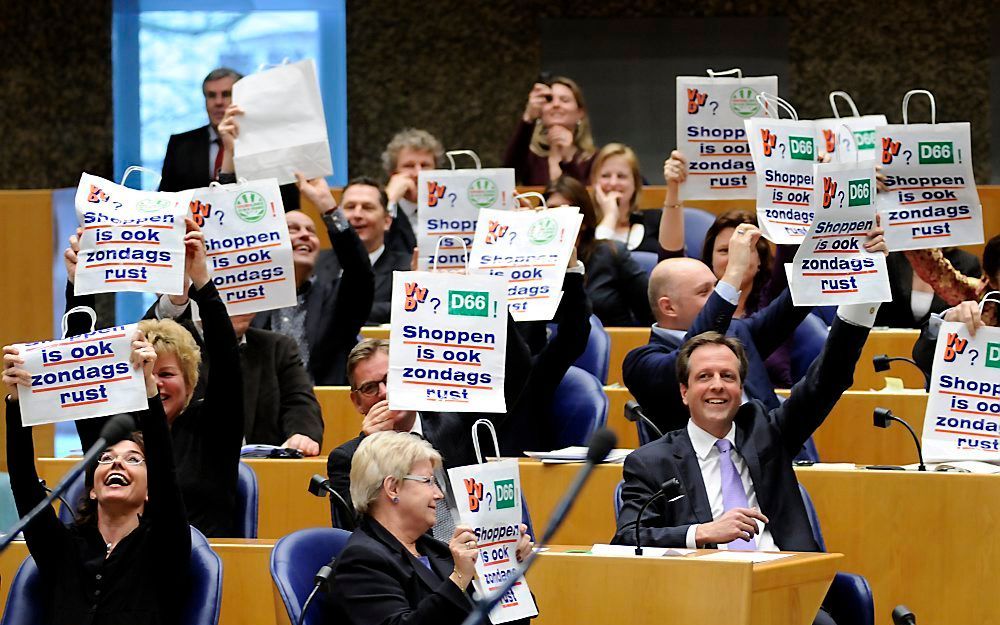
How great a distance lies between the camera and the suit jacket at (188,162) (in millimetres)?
7688

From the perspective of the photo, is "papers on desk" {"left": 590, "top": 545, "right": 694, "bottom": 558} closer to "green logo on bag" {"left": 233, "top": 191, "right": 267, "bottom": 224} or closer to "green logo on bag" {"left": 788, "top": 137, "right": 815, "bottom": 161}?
"green logo on bag" {"left": 788, "top": 137, "right": 815, "bottom": 161}

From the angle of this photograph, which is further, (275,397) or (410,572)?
(275,397)

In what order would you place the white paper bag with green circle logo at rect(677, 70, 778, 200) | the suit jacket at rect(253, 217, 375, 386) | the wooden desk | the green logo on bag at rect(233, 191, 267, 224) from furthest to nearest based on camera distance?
the suit jacket at rect(253, 217, 375, 386)
the white paper bag with green circle logo at rect(677, 70, 778, 200)
the green logo on bag at rect(233, 191, 267, 224)
the wooden desk

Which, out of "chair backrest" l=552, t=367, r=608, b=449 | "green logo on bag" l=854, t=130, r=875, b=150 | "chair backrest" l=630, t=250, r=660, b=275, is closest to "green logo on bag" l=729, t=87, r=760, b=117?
"green logo on bag" l=854, t=130, r=875, b=150

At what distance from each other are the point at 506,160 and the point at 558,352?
2.84m

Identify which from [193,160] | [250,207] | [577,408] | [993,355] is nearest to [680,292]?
[577,408]

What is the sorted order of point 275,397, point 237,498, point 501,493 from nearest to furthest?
1. point 501,493
2. point 237,498
3. point 275,397

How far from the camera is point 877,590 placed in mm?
4988

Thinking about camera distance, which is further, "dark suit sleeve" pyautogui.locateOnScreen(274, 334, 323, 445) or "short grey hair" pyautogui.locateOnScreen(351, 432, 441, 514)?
"dark suit sleeve" pyautogui.locateOnScreen(274, 334, 323, 445)

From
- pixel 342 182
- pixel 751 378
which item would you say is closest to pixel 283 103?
pixel 751 378

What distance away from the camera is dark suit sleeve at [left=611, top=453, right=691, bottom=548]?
177 inches

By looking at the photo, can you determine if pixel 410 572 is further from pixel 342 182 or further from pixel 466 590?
pixel 342 182

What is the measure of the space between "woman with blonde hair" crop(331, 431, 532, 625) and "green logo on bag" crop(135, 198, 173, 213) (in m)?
1.07

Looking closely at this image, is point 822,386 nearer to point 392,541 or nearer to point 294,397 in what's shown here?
point 392,541
